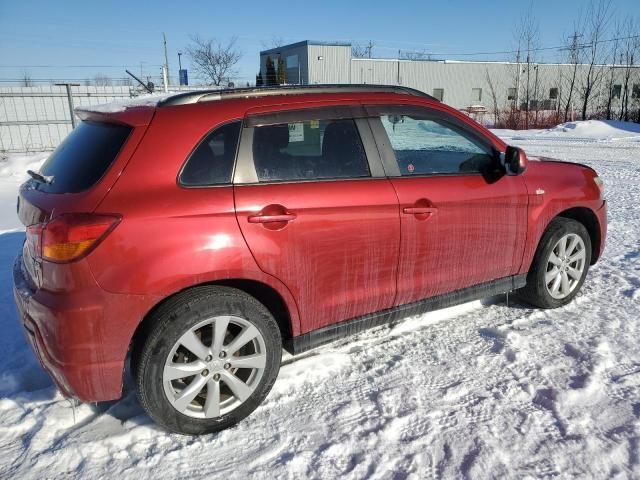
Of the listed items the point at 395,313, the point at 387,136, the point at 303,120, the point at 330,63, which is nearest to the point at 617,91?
the point at 330,63

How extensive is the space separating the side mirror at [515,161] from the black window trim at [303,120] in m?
0.98

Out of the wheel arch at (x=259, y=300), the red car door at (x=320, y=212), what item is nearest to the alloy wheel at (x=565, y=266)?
the red car door at (x=320, y=212)

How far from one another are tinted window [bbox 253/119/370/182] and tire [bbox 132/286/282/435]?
71cm

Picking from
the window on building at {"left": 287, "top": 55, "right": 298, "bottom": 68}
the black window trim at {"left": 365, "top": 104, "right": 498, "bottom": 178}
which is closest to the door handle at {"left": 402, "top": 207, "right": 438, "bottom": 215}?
the black window trim at {"left": 365, "top": 104, "right": 498, "bottom": 178}

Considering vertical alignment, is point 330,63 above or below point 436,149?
above

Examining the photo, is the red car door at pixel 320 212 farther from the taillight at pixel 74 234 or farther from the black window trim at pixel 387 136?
the taillight at pixel 74 234

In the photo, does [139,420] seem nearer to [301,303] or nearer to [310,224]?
[301,303]

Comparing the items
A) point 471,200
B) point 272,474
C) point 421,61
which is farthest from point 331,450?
point 421,61

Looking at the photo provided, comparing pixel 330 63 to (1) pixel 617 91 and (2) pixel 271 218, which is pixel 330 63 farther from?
(2) pixel 271 218

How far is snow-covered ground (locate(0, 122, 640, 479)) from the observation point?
94.8 inches

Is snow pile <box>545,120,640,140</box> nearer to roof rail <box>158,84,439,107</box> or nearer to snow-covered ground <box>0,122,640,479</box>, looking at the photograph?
snow-covered ground <box>0,122,640,479</box>

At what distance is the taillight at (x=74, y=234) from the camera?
89.4 inches

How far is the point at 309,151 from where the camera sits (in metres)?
2.89

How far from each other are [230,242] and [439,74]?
170 feet
